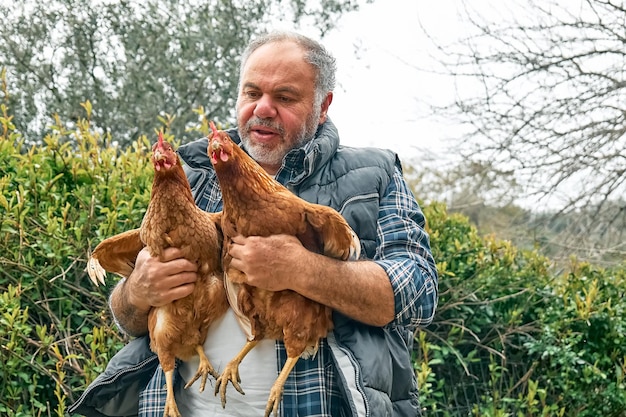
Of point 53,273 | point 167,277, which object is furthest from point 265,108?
point 53,273

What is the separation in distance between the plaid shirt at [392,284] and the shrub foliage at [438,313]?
0.87m

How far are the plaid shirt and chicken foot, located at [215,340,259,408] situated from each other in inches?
3.9

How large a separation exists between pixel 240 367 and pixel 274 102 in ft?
2.84

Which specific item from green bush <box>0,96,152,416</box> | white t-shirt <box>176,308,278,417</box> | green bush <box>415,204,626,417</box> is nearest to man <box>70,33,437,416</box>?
white t-shirt <box>176,308,278,417</box>

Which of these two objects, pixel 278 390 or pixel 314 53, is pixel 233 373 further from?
pixel 314 53

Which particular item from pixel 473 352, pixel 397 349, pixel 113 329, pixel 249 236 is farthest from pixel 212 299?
pixel 473 352

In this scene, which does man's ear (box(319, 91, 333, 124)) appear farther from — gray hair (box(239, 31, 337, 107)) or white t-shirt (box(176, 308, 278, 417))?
white t-shirt (box(176, 308, 278, 417))

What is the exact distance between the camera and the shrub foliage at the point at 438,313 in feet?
9.46

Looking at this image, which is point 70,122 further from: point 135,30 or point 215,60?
point 215,60

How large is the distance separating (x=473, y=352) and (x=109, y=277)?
75.7 inches

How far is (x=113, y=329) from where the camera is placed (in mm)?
3002

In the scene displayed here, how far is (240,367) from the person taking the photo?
1.97 metres

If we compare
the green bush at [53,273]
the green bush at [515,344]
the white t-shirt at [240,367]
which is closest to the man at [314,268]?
the white t-shirt at [240,367]

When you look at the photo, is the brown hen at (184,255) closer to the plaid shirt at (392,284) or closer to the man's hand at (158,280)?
the man's hand at (158,280)
